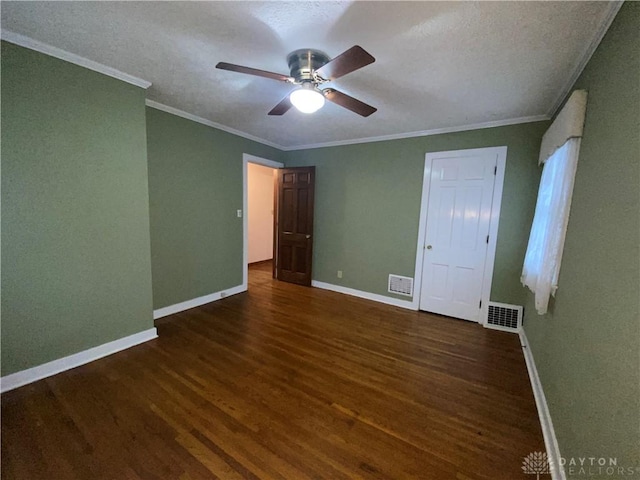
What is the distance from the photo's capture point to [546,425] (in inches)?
63.4

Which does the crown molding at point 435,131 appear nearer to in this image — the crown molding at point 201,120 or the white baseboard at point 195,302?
the crown molding at point 201,120

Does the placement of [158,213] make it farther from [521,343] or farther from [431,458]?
[521,343]

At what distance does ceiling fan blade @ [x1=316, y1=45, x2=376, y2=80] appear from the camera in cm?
135

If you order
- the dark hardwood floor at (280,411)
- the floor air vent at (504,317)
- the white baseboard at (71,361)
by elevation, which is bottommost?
the dark hardwood floor at (280,411)

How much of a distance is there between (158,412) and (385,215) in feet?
10.8

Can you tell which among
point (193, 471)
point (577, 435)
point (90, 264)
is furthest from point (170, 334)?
point (577, 435)

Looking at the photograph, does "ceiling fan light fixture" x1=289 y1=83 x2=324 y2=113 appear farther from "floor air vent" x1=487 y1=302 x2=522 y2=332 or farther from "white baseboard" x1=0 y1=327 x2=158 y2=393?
"floor air vent" x1=487 y1=302 x2=522 y2=332

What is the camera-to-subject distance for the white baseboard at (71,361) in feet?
5.96

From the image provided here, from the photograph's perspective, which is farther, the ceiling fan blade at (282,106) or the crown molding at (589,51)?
the ceiling fan blade at (282,106)

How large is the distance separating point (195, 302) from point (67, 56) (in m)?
2.69

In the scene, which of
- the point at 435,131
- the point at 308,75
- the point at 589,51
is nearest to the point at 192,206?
the point at 308,75

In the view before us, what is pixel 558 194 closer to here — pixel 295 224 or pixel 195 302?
pixel 295 224

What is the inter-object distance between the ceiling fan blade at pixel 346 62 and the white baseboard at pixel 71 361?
2.81 meters

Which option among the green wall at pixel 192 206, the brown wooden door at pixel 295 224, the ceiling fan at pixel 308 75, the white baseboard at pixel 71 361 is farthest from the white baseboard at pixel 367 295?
the ceiling fan at pixel 308 75
